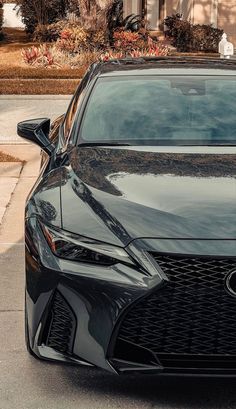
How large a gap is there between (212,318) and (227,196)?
69 centimetres

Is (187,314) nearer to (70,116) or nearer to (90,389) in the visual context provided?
(90,389)

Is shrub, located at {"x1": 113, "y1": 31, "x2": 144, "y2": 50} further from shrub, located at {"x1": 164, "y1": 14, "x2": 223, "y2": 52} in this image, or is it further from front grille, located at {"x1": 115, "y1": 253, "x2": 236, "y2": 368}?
front grille, located at {"x1": 115, "y1": 253, "x2": 236, "y2": 368}

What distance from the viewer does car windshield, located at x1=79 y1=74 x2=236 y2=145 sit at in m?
5.40

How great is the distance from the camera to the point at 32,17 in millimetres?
33000

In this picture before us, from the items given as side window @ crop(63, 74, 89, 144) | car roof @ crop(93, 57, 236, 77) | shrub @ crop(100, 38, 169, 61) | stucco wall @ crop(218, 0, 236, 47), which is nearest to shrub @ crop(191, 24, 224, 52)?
stucco wall @ crop(218, 0, 236, 47)

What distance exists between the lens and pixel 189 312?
152 inches

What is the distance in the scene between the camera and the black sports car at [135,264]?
385cm

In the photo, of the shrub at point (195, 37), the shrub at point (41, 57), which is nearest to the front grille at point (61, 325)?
the shrub at point (41, 57)

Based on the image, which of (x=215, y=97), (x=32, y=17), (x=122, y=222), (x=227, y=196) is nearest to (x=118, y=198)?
(x=122, y=222)

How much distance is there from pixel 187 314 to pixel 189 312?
→ 0.5 inches

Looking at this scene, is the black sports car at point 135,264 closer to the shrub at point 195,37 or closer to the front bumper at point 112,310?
the front bumper at point 112,310

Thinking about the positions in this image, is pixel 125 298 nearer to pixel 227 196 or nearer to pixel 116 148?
pixel 227 196

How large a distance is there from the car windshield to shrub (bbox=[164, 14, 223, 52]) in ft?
77.3

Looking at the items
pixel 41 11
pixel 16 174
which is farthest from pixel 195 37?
pixel 16 174
